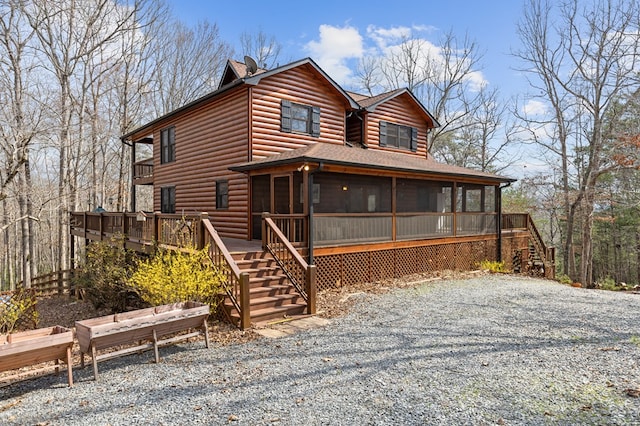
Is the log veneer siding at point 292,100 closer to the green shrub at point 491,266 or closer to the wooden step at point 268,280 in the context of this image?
the wooden step at point 268,280

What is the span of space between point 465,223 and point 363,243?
551cm

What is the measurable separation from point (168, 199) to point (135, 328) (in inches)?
516

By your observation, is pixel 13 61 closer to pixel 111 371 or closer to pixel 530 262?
pixel 111 371

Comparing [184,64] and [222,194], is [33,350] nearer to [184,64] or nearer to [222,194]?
[222,194]

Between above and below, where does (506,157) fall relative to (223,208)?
above

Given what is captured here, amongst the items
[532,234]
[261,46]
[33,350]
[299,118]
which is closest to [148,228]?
[33,350]

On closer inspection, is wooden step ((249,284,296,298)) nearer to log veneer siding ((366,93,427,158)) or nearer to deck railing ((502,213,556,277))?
log veneer siding ((366,93,427,158))

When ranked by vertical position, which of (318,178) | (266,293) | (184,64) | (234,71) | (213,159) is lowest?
(266,293)

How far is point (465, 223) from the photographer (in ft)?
48.4

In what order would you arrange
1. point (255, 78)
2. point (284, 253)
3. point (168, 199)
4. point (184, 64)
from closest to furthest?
point (284, 253) < point (255, 78) < point (168, 199) < point (184, 64)

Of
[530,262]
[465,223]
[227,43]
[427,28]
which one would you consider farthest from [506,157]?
[227,43]

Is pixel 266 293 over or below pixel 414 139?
below

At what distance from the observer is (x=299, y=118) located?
549 inches

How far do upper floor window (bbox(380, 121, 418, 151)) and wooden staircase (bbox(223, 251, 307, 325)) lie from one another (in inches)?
378
